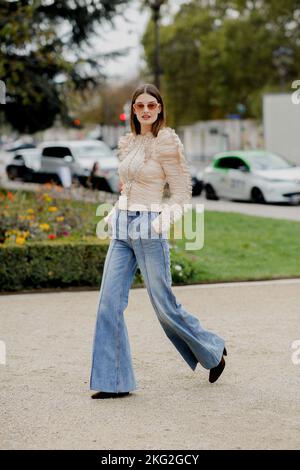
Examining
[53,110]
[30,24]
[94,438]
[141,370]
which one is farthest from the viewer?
[53,110]

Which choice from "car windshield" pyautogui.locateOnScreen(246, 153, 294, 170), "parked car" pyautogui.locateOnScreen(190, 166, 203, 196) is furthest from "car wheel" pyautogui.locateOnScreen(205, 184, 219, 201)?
"parked car" pyautogui.locateOnScreen(190, 166, 203, 196)

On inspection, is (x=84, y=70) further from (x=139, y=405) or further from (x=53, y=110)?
(x=139, y=405)

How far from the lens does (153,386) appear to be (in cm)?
651

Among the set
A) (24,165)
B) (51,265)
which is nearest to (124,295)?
(51,265)

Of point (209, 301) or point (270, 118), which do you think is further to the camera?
point (270, 118)

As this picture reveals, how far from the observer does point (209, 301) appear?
10305mm

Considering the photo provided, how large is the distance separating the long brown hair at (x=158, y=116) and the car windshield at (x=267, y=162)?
19.5 metres

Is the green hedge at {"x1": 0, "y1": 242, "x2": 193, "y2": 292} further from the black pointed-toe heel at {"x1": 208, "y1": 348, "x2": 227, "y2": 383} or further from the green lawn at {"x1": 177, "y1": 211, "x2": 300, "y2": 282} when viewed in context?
the black pointed-toe heel at {"x1": 208, "y1": 348, "x2": 227, "y2": 383}

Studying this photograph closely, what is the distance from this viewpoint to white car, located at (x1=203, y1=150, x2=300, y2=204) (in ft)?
80.5

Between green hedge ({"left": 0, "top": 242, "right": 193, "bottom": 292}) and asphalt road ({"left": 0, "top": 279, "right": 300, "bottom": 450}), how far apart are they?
1.22 metres

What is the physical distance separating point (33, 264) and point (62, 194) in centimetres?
443

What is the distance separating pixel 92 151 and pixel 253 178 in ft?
22.9

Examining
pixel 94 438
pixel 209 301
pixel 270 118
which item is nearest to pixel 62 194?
pixel 209 301

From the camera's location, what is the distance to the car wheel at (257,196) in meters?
25.0
